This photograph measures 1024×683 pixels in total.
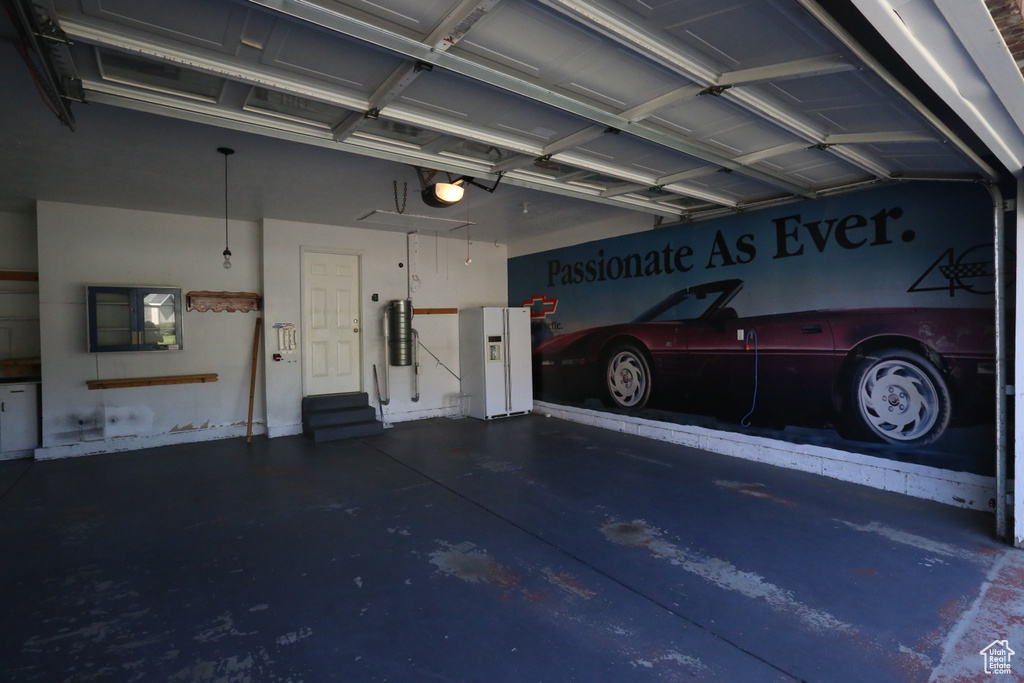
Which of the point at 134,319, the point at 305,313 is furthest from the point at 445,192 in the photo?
the point at 134,319

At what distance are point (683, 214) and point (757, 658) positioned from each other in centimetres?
465

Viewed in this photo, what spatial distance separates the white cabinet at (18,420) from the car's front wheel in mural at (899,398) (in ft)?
28.8

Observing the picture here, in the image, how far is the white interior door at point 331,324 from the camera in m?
7.05

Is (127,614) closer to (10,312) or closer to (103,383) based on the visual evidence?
(103,383)

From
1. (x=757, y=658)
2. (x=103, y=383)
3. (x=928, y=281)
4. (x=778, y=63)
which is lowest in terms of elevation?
(x=757, y=658)

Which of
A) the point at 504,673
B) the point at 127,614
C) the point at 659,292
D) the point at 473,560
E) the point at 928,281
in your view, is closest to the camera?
the point at 504,673

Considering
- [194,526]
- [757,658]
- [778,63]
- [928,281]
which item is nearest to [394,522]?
[194,526]

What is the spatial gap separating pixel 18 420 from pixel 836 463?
8.79m

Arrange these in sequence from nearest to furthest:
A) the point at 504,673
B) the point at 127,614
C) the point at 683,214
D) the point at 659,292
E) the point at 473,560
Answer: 1. the point at 504,673
2. the point at 127,614
3. the point at 473,560
4. the point at 683,214
5. the point at 659,292

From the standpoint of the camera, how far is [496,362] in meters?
7.86

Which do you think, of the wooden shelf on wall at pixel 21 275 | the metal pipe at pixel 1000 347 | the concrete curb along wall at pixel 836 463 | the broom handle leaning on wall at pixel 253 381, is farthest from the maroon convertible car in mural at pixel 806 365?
the wooden shelf on wall at pixel 21 275

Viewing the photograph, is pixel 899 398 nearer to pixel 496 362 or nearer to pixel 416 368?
pixel 496 362

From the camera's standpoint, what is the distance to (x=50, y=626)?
98.0 inches

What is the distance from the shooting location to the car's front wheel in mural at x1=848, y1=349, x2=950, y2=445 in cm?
410
